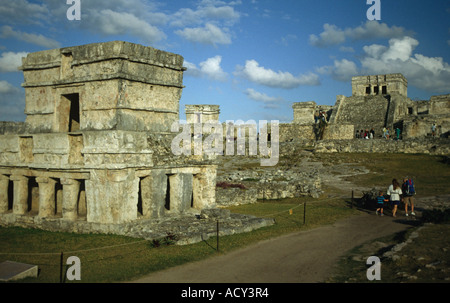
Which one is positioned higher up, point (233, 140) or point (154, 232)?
point (233, 140)

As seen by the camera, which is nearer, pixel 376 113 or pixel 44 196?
pixel 44 196

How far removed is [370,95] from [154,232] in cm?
3902

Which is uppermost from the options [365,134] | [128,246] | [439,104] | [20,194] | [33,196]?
[439,104]

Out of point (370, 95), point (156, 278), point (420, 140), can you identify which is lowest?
point (156, 278)

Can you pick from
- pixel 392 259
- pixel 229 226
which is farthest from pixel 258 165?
pixel 392 259

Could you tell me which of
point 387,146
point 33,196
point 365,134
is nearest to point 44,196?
point 33,196

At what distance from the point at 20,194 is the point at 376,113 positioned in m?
35.5

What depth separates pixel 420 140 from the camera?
28312 mm

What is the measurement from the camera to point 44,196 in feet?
41.9

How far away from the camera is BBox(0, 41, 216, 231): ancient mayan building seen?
11180 millimetres

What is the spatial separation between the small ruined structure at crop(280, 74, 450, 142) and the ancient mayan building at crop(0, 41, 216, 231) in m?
24.9

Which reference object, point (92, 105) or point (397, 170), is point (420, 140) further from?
point (92, 105)

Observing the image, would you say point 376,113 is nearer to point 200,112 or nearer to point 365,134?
point 365,134
